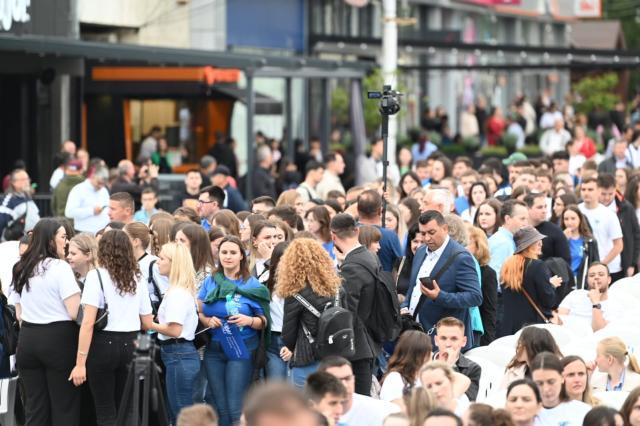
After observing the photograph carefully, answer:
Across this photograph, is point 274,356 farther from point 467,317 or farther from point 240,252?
point 467,317

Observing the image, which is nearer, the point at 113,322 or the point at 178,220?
the point at 113,322

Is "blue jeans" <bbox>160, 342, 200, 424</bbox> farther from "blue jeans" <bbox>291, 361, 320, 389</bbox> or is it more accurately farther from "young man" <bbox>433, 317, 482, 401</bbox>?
"young man" <bbox>433, 317, 482, 401</bbox>

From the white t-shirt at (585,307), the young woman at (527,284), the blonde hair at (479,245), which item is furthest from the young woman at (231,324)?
the white t-shirt at (585,307)

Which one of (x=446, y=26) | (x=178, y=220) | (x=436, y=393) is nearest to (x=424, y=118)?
(x=446, y=26)

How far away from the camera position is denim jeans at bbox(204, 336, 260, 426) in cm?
1199

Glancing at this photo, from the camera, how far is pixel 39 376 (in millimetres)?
11531

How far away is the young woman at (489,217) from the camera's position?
15500mm

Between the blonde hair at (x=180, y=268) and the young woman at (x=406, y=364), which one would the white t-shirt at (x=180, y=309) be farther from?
the young woman at (x=406, y=364)

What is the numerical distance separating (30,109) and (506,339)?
1828cm

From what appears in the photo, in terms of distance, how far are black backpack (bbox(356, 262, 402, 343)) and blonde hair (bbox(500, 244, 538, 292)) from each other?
8.41 feet

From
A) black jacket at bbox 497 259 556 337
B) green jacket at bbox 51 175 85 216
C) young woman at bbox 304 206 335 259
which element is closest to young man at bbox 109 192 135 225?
young woman at bbox 304 206 335 259

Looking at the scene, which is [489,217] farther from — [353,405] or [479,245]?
[353,405]

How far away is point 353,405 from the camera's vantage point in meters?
9.63

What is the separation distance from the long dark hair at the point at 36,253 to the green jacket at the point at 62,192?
29.0 ft
